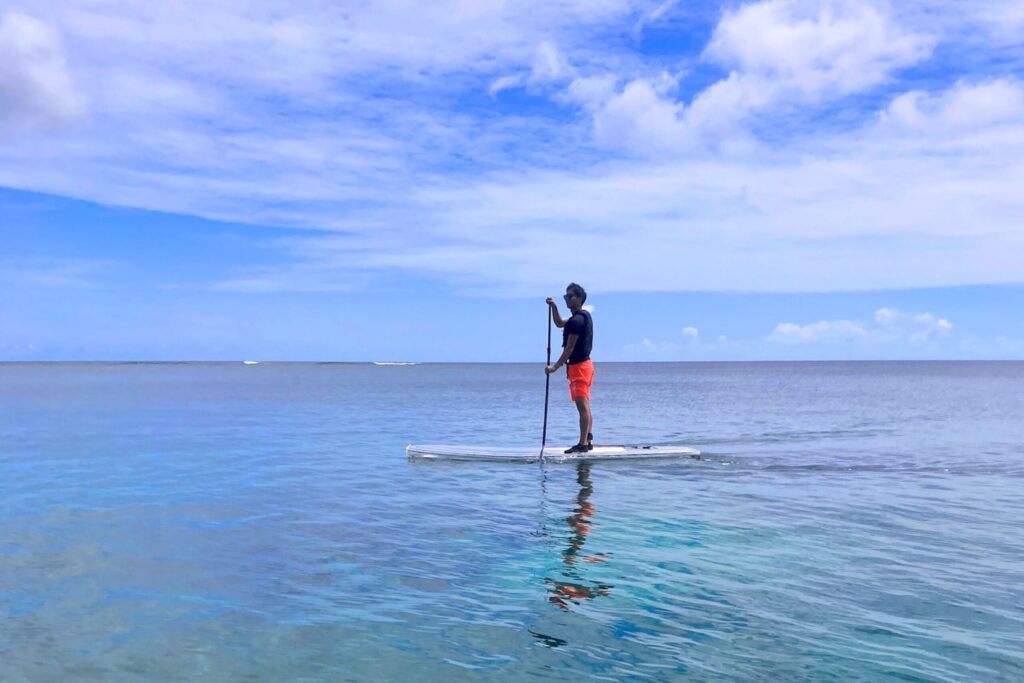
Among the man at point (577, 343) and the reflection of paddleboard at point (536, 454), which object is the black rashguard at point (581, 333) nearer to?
the man at point (577, 343)

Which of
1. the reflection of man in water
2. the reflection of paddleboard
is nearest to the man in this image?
the reflection of paddleboard

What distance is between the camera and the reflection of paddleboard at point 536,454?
1788 cm

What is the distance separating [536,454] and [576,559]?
27.2ft

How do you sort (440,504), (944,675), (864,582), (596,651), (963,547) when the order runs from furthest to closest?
(440,504), (963,547), (864,582), (596,651), (944,675)

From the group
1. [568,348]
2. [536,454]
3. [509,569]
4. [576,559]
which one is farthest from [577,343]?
[509,569]

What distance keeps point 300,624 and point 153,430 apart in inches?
912

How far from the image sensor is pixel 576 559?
962cm

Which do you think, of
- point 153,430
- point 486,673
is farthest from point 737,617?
point 153,430

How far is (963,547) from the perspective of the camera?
10203 millimetres

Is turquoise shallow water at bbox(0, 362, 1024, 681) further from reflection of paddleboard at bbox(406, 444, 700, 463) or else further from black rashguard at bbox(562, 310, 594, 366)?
black rashguard at bbox(562, 310, 594, 366)

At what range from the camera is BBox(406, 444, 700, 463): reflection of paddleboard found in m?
17.9

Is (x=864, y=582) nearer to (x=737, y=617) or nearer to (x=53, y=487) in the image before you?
(x=737, y=617)

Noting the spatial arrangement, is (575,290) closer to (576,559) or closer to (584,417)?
(584,417)

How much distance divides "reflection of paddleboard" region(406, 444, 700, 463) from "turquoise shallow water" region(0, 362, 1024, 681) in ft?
1.68
